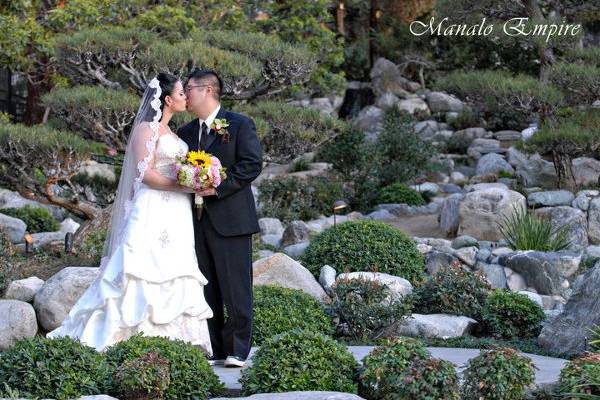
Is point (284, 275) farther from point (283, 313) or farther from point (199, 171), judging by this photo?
point (199, 171)

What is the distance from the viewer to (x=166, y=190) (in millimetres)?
7559

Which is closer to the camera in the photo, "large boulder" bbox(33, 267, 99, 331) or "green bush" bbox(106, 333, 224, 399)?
"green bush" bbox(106, 333, 224, 399)

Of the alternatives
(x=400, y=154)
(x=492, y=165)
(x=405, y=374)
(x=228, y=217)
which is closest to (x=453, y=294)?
(x=228, y=217)

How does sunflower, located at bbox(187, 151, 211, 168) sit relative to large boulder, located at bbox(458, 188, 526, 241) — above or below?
above

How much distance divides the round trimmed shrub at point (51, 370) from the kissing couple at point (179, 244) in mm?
977

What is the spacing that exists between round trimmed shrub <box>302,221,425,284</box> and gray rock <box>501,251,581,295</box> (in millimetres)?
1235

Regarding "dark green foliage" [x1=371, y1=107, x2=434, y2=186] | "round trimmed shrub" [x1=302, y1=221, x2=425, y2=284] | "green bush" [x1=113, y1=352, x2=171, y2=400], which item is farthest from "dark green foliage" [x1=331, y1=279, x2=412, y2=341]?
"dark green foliage" [x1=371, y1=107, x2=434, y2=186]

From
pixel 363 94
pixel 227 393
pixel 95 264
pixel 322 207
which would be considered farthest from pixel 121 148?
pixel 363 94

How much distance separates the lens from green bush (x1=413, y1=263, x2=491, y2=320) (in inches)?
382

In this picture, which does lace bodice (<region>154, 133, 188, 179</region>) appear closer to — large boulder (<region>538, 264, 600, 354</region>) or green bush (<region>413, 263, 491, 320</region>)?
green bush (<region>413, 263, 491, 320</region>)

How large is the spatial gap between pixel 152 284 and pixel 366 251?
393 cm

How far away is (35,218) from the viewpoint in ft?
51.3

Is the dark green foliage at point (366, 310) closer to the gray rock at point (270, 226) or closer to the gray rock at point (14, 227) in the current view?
the gray rock at point (270, 226)

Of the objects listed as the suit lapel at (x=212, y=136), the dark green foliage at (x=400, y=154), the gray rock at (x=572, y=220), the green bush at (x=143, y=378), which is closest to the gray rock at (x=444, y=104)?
the dark green foliage at (x=400, y=154)
